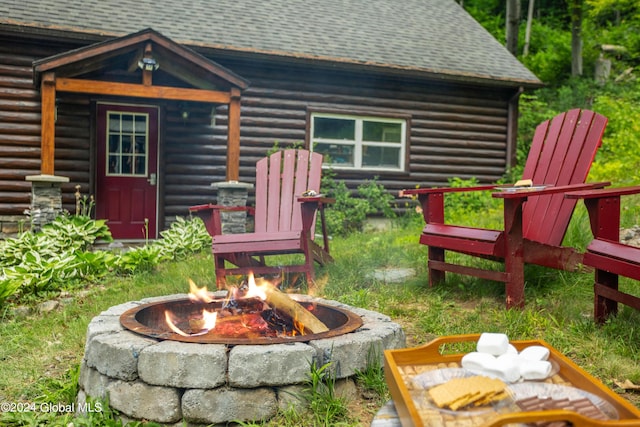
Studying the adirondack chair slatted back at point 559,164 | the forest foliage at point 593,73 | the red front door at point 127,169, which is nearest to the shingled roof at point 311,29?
the red front door at point 127,169

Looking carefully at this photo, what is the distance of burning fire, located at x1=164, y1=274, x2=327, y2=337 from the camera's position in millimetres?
2617

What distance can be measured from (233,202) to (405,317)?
157 inches

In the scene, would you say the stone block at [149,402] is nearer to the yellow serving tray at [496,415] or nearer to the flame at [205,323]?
the flame at [205,323]

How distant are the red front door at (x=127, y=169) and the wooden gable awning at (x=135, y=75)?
0.67 meters

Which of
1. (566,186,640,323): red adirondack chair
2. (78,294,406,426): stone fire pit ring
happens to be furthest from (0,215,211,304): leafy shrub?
(566,186,640,323): red adirondack chair

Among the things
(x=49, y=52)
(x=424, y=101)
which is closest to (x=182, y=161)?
(x=49, y=52)

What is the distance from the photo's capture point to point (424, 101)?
929 cm

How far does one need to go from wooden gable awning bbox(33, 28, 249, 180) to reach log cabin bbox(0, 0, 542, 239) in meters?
0.02

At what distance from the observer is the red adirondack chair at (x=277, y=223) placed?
408cm

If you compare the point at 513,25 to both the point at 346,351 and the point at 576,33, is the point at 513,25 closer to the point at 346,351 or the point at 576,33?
the point at 576,33

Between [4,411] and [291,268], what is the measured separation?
6.85ft

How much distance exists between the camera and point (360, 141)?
355 inches

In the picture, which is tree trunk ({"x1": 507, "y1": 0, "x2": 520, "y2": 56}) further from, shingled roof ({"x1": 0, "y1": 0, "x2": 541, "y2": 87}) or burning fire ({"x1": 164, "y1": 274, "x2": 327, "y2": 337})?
burning fire ({"x1": 164, "y1": 274, "x2": 327, "y2": 337})

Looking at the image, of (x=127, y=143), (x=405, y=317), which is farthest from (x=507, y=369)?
(x=127, y=143)
